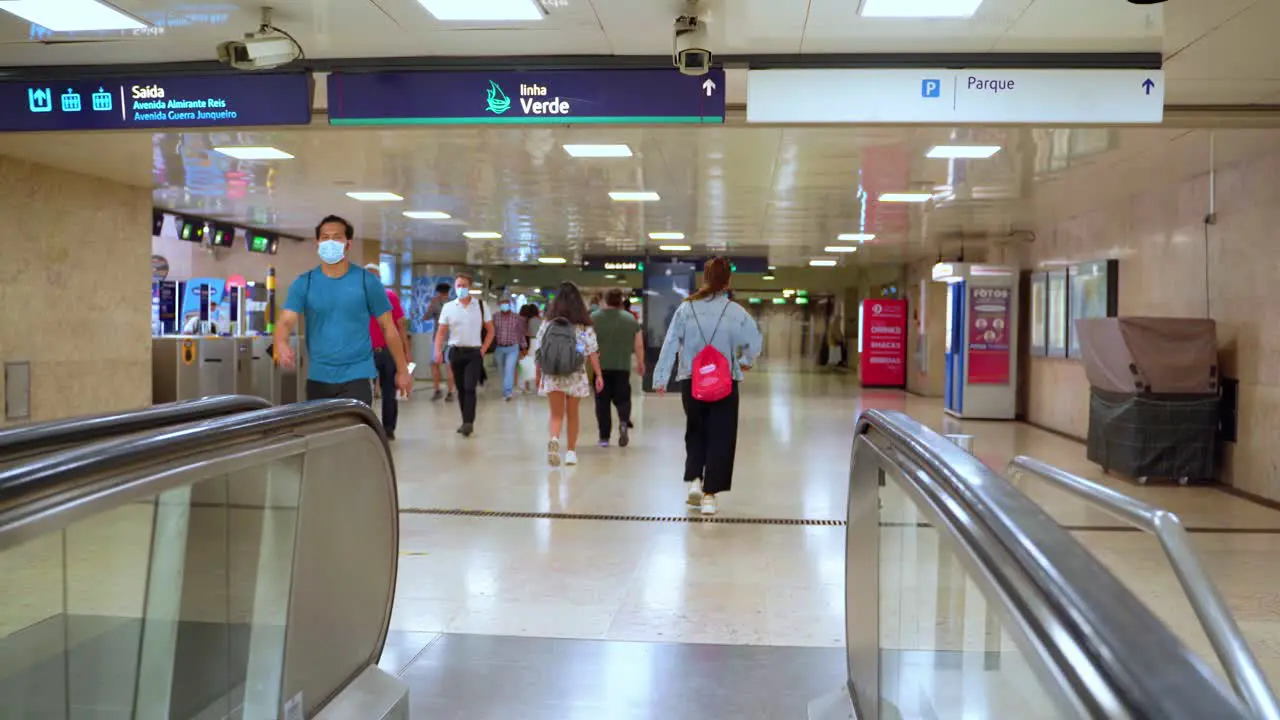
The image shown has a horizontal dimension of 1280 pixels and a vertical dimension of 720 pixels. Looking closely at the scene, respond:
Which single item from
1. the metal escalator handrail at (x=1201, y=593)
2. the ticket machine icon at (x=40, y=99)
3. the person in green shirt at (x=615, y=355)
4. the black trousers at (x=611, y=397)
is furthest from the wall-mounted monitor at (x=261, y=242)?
the metal escalator handrail at (x=1201, y=593)

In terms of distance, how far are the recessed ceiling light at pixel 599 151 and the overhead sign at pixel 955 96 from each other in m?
2.98

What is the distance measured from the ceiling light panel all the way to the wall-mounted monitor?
780 centimetres

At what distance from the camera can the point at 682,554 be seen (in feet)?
17.4

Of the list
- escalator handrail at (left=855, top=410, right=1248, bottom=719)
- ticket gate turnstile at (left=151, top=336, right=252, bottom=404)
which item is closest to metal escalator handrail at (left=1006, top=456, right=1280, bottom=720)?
escalator handrail at (left=855, top=410, right=1248, bottom=719)

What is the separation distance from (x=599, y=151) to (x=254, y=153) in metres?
3.20

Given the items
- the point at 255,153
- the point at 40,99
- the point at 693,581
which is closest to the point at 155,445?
the point at 693,581

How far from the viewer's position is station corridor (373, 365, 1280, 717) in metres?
2.43

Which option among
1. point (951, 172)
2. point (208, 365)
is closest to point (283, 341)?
point (951, 172)

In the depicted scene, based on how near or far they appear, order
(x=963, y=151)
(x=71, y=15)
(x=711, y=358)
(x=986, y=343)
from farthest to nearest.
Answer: (x=986, y=343) → (x=963, y=151) → (x=711, y=358) → (x=71, y=15)

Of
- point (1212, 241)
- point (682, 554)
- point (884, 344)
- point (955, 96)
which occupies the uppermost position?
point (955, 96)

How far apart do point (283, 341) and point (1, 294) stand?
493 cm

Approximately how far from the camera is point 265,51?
5.33 metres

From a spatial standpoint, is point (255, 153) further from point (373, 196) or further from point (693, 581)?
point (693, 581)

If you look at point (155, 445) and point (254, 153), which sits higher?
point (254, 153)
